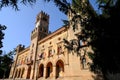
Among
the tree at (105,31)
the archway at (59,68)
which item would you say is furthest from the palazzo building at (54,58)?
the tree at (105,31)

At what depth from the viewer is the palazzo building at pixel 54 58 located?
74.5ft

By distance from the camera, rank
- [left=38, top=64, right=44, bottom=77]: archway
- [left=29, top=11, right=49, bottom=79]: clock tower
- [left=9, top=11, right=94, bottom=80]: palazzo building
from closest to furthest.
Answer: [left=9, top=11, right=94, bottom=80]: palazzo building, [left=38, top=64, right=44, bottom=77]: archway, [left=29, top=11, right=49, bottom=79]: clock tower

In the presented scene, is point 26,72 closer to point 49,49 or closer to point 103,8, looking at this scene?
point 49,49

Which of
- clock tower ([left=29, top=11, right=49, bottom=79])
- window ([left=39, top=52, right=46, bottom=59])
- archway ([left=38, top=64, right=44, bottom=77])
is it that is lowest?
archway ([left=38, top=64, right=44, bottom=77])

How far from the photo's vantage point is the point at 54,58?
30.0 m

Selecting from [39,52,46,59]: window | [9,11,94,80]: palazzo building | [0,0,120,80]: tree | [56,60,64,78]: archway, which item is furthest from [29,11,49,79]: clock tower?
[0,0,120,80]: tree

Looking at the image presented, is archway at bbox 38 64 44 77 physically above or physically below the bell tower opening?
below

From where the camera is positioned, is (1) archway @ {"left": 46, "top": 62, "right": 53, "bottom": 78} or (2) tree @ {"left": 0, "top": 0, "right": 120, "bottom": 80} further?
(1) archway @ {"left": 46, "top": 62, "right": 53, "bottom": 78}

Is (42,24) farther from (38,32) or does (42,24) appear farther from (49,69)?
(49,69)

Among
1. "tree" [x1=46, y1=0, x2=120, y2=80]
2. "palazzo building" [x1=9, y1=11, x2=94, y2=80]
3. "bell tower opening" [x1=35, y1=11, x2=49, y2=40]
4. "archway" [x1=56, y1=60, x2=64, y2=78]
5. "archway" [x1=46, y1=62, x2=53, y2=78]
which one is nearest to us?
"tree" [x1=46, y1=0, x2=120, y2=80]

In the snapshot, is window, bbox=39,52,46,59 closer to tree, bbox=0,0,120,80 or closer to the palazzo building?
the palazzo building

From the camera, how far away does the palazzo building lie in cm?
2271

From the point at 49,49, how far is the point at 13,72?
20.5m

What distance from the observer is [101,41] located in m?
14.5
